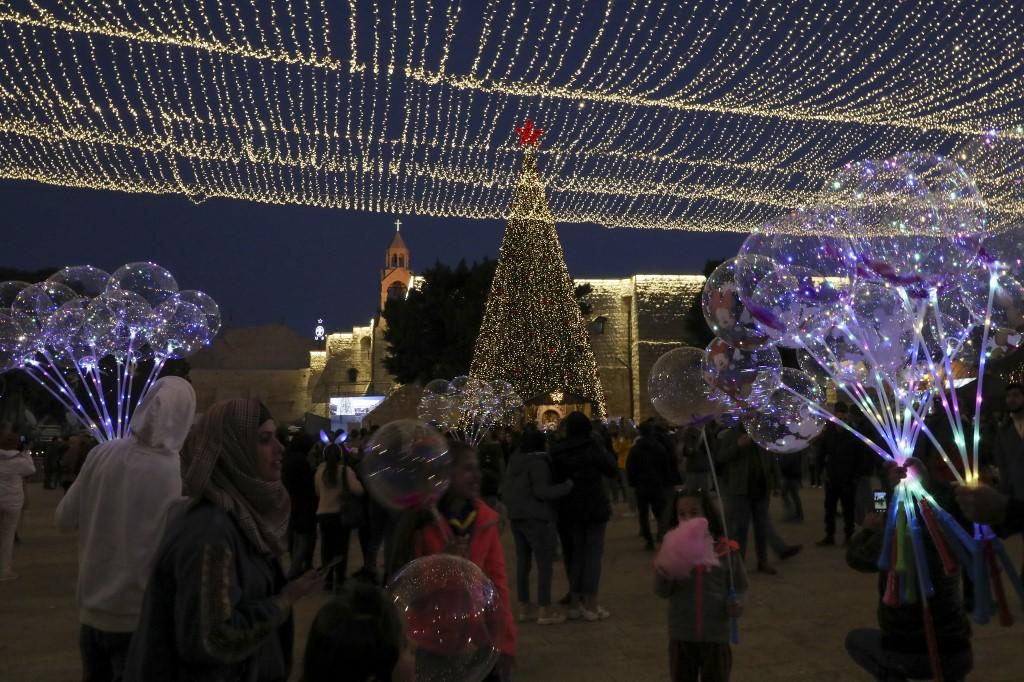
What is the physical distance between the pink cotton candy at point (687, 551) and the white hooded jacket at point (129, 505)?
2.18 metres

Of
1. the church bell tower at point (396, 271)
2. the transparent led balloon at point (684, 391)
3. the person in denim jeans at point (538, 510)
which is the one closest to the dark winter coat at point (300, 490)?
the person in denim jeans at point (538, 510)

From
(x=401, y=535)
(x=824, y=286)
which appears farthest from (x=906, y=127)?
(x=401, y=535)

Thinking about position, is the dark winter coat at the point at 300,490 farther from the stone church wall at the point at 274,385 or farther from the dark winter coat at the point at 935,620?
the stone church wall at the point at 274,385

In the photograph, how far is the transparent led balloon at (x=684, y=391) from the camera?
7.75 m

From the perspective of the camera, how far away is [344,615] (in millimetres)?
2168

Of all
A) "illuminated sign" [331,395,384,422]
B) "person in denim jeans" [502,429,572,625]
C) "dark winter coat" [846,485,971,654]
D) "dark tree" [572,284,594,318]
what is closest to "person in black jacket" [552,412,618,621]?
"person in denim jeans" [502,429,572,625]

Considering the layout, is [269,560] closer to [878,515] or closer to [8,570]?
[878,515]

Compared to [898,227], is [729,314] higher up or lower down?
lower down

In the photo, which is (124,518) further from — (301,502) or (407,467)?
(301,502)

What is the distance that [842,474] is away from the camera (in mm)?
11203

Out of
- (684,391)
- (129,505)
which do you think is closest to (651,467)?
(684,391)

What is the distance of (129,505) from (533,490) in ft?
13.9

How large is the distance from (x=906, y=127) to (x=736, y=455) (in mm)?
7310

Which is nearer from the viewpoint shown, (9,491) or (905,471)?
(905,471)
